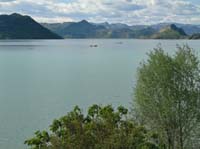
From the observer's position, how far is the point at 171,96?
34.0 m

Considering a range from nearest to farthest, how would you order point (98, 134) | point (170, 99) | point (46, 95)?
point (98, 134)
point (170, 99)
point (46, 95)

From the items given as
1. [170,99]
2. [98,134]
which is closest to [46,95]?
[170,99]

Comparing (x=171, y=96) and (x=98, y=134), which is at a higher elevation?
(x=98, y=134)

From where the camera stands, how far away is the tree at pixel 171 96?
108 feet

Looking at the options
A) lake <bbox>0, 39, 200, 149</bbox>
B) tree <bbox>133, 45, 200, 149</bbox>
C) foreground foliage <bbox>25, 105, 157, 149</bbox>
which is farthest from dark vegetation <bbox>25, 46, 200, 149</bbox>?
lake <bbox>0, 39, 200, 149</bbox>

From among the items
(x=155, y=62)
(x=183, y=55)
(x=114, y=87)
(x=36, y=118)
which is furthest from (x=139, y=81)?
(x=114, y=87)

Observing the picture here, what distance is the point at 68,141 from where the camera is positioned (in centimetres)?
1753

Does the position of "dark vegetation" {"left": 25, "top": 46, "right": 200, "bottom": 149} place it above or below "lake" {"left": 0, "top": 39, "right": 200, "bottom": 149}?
above

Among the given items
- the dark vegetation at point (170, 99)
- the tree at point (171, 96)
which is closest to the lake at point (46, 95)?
the dark vegetation at point (170, 99)

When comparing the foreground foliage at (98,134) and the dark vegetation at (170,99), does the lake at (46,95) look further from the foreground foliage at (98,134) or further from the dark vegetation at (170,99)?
the foreground foliage at (98,134)

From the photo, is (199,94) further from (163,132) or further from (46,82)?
(46,82)

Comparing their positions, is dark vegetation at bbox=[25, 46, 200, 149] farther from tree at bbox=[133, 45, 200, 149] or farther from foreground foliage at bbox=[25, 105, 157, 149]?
foreground foliage at bbox=[25, 105, 157, 149]

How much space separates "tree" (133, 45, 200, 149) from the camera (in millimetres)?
33062

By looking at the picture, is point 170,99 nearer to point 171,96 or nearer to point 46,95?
point 171,96
